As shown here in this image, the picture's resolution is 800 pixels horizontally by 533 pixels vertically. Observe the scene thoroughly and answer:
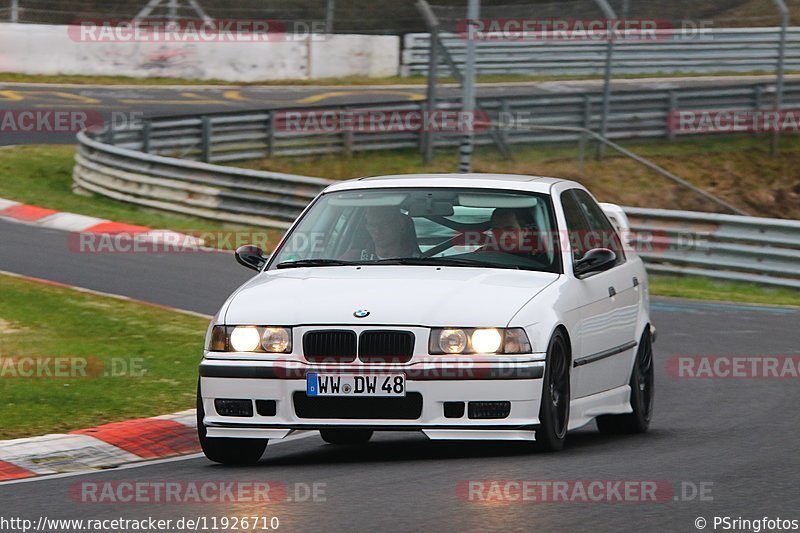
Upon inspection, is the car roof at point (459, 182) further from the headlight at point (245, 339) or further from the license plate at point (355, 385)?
the license plate at point (355, 385)

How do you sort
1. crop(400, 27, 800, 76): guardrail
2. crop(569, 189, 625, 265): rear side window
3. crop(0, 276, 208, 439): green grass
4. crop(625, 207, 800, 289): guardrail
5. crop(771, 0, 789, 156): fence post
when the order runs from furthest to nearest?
crop(400, 27, 800, 76): guardrail
crop(771, 0, 789, 156): fence post
crop(625, 207, 800, 289): guardrail
crop(0, 276, 208, 439): green grass
crop(569, 189, 625, 265): rear side window

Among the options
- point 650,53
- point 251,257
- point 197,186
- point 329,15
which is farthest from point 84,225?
point 329,15

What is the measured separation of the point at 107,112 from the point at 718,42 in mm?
12399

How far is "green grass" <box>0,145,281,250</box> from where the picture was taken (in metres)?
22.4

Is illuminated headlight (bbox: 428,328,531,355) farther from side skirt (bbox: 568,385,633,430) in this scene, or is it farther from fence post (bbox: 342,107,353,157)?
fence post (bbox: 342,107,353,157)

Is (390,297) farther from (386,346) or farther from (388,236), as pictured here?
(388,236)

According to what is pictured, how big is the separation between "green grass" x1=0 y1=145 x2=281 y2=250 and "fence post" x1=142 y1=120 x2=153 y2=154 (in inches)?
51.7

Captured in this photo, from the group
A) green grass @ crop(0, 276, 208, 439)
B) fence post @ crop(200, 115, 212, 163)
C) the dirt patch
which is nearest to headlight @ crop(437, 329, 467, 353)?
green grass @ crop(0, 276, 208, 439)

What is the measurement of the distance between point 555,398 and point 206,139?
744 inches

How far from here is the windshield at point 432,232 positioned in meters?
8.77

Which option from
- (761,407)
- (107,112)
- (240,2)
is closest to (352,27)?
(240,2)

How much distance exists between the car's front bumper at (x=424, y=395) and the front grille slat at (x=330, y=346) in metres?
0.05

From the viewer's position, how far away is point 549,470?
751 centimetres

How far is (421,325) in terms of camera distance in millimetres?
→ 7742
